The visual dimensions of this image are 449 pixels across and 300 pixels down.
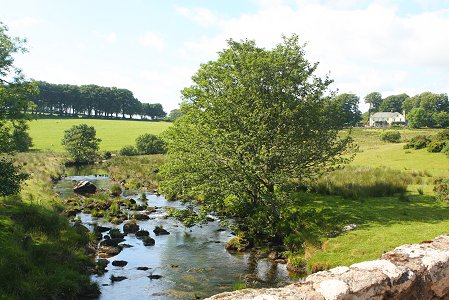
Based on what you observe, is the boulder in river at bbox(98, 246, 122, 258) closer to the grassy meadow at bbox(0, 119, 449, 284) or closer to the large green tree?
the large green tree

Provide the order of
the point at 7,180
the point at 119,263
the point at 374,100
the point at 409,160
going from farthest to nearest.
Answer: the point at 374,100, the point at 409,160, the point at 119,263, the point at 7,180

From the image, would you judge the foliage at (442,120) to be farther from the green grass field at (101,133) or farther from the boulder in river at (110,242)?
the boulder in river at (110,242)

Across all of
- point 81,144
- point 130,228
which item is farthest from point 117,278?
point 81,144

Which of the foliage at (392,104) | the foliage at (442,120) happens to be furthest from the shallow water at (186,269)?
the foliage at (392,104)

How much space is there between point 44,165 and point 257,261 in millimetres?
47486

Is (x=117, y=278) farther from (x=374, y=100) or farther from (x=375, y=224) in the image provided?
(x=374, y=100)

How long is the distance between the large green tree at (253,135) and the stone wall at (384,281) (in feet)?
46.9

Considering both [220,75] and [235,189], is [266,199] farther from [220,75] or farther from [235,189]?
[220,75]

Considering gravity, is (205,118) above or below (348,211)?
above

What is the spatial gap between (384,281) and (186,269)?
14805 mm

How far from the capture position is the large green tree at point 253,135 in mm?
23531

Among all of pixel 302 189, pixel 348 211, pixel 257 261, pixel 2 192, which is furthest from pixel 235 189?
pixel 2 192

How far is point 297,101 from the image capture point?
1032 inches

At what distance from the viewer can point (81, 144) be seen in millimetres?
74750
